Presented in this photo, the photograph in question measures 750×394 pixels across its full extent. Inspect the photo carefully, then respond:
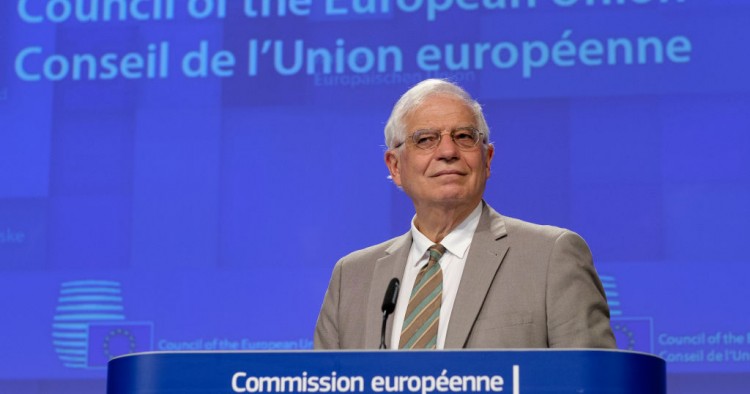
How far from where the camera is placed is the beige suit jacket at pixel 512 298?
229 cm

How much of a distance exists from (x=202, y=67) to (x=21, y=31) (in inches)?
34.3

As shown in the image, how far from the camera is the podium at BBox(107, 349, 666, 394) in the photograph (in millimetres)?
1590

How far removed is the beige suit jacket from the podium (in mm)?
619

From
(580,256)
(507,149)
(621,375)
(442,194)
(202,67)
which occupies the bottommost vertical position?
(621,375)

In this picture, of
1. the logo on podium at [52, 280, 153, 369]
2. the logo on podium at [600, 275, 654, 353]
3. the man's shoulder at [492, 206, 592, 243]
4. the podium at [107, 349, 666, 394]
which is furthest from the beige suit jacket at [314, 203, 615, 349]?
the logo on podium at [52, 280, 153, 369]

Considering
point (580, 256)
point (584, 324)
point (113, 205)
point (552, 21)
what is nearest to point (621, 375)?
point (584, 324)

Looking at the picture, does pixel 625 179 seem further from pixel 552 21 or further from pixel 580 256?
pixel 580 256

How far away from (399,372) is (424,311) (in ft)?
2.54

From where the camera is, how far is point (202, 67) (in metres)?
4.68

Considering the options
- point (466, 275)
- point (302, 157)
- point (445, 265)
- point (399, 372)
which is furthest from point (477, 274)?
point (302, 157)

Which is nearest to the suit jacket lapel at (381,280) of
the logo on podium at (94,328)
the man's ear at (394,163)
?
the man's ear at (394,163)

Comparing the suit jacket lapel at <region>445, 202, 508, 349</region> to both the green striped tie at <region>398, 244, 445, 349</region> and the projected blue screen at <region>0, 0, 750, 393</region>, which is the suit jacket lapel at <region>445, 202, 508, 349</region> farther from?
the projected blue screen at <region>0, 0, 750, 393</region>

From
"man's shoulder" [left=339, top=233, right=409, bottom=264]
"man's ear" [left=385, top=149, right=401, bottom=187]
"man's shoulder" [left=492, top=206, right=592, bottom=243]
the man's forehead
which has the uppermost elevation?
the man's forehead

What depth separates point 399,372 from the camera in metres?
1.62
